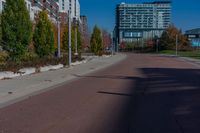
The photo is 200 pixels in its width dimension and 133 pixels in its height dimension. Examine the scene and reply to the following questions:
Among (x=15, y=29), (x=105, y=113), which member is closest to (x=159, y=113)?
(x=105, y=113)

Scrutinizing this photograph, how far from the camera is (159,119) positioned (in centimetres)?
995

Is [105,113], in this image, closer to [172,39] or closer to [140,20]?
[172,39]

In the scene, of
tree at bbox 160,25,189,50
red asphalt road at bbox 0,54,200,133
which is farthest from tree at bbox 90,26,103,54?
red asphalt road at bbox 0,54,200,133

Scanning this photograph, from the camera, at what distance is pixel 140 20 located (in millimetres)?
178875

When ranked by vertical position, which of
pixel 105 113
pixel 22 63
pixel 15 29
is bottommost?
pixel 105 113

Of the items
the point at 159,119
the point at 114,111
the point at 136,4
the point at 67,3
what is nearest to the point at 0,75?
the point at 114,111

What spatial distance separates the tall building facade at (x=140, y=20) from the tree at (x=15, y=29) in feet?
467

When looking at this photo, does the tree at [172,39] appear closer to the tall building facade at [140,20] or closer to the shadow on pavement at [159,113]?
the tall building facade at [140,20]

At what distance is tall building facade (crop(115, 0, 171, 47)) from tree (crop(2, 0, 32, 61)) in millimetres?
142451

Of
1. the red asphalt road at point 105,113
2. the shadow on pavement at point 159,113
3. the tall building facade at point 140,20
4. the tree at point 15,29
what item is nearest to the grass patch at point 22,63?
the tree at point 15,29

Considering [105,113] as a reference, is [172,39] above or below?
above

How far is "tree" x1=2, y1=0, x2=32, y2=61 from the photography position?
2798 centimetres

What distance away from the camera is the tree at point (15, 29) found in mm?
27984

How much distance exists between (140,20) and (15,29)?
153m
